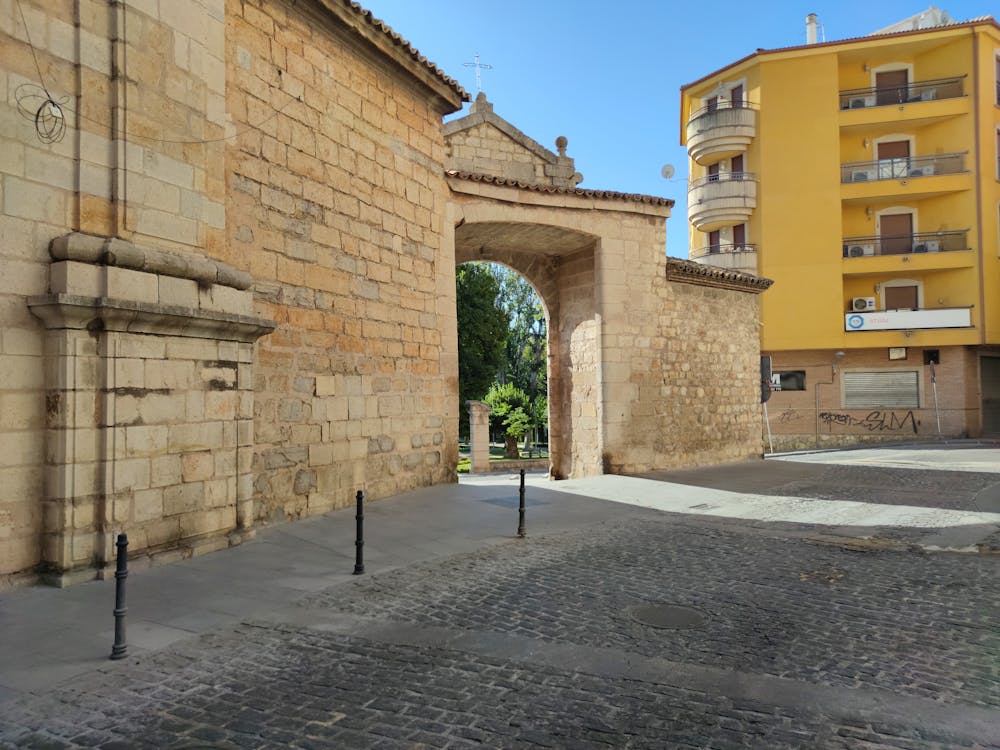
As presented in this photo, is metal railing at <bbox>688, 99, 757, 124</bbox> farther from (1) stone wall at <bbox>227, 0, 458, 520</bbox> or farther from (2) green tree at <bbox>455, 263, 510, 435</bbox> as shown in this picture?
(1) stone wall at <bbox>227, 0, 458, 520</bbox>

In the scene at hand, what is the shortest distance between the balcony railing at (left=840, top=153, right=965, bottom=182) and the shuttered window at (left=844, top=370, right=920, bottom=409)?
810cm

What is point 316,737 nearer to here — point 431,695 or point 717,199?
point 431,695

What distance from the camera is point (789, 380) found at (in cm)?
2859

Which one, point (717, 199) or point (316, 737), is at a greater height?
point (717, 199)

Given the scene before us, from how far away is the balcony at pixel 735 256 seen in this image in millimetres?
28453

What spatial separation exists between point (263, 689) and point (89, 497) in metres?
2.83

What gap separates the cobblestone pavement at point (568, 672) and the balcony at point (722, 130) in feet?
86.1

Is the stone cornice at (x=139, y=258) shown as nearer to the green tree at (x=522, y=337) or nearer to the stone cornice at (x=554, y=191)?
the stone cornice at (x=554, y=191)

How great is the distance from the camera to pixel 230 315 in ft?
21.6

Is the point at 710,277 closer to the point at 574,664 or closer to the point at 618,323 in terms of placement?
the point at 618,323

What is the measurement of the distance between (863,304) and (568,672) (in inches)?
1101

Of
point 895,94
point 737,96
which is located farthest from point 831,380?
point 737,96

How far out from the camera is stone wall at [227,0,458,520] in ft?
25.7

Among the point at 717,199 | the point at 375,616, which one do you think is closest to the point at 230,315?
the point at 375,616
